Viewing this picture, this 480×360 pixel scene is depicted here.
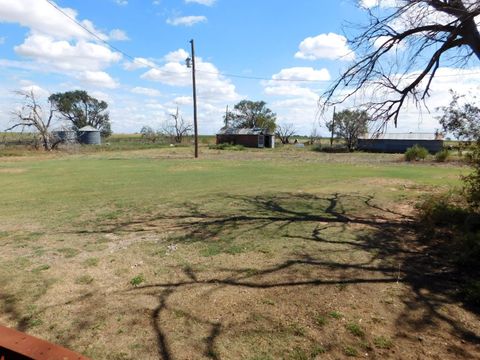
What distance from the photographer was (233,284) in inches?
179

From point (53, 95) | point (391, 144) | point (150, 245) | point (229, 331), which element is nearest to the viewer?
point (229, 331)

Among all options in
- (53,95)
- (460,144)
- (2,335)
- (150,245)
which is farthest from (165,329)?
(53,95)

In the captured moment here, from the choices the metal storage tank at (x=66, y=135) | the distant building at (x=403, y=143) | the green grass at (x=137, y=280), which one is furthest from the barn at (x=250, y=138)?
the green grass at (x=137, y=280)

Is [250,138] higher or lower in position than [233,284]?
higher

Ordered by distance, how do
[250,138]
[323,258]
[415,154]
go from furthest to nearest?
1. [250,138]
2. [415,154]
3. [323,258]

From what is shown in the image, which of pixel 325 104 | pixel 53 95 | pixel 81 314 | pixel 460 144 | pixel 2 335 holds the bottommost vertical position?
pixel 81 314

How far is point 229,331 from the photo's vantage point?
11.5 ft

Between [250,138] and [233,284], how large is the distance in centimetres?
5409

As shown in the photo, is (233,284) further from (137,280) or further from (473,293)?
(473,293)

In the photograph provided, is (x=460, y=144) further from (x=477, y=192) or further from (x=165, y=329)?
(x=165, y=329)

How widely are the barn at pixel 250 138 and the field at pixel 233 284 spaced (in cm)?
4849

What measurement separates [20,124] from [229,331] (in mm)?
→ 47422

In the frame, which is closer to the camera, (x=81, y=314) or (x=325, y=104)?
(x=81, y=314)

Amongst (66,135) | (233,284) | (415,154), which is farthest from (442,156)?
(66,135)
